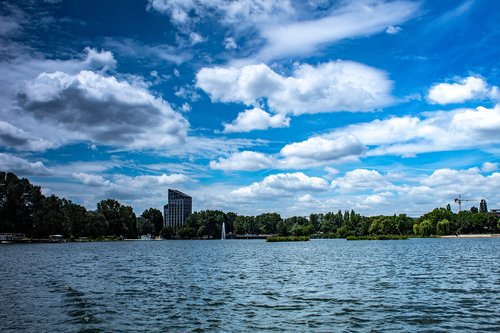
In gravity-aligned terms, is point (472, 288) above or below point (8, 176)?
below

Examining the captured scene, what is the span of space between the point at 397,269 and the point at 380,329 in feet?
110

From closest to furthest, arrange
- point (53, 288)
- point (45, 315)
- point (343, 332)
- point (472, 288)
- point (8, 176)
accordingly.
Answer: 1. point (343, 332)
2. point (45, 315)
3. point (472, 288)
4. point (53, 288)
5. point (8, 176)

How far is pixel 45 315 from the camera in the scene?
2792 centimetres

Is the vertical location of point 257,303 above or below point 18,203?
below

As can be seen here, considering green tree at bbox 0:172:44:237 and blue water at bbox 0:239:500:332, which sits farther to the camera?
green tree at bbox 0:172:44:237

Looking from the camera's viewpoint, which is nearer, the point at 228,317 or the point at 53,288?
the point at 228,317

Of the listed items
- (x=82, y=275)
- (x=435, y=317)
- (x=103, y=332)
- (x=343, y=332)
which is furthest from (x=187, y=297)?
(x=82, y=275)

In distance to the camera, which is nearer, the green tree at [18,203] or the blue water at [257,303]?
the blue water at [257,303]

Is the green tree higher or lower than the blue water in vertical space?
higher

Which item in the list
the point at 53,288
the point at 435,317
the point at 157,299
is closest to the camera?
the point at 435,317

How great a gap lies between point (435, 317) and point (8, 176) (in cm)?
18215

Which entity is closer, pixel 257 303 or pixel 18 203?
pixel 257 303

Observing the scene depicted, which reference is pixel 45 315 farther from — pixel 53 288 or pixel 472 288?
pixel 472 288

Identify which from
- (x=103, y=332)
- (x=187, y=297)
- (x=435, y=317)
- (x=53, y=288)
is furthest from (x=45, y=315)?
(x=435, y=317)
